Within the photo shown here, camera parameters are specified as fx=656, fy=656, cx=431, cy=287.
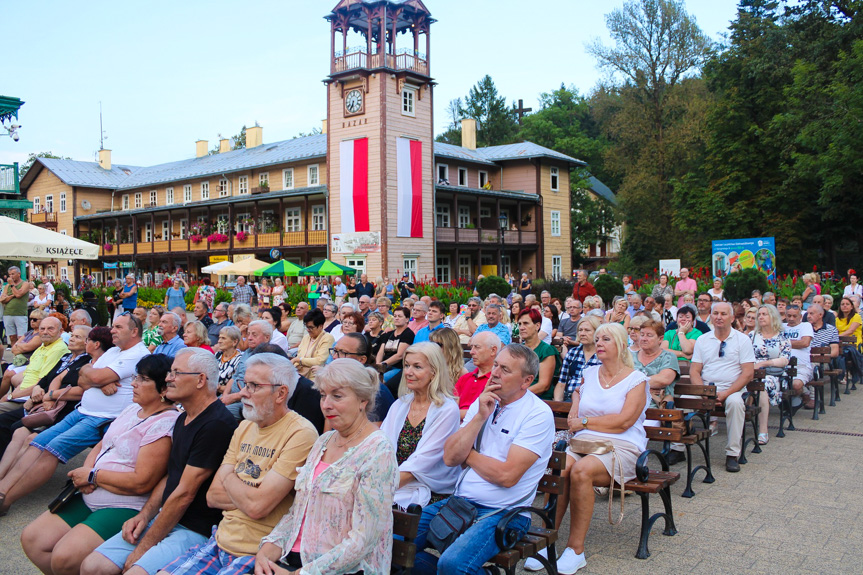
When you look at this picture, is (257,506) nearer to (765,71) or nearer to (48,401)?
(48,401)

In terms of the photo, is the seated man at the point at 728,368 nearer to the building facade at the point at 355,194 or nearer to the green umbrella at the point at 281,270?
the green umbrella at the point at 281,270

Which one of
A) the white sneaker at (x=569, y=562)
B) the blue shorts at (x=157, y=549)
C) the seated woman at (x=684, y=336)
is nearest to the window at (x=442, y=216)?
the seated woman at (x=684, y=336)

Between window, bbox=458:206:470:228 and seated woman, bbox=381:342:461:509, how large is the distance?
38.3 meters

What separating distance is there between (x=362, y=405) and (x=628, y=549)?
105 inches

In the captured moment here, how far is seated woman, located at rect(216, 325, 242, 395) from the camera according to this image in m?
6.82

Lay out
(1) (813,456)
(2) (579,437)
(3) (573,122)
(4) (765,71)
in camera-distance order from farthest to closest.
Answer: (3) (573,122), (4) (765,71), (1) (813,456), (2) (579,437)

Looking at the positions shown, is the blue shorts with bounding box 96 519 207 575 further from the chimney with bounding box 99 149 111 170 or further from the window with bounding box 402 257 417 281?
the chimney with bounding box 99 149 111 170

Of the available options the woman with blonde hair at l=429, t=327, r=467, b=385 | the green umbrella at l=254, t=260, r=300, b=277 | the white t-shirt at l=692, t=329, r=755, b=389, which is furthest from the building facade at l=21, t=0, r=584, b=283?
the woman with blonde hair at l=429, t=327, r=467, b=385

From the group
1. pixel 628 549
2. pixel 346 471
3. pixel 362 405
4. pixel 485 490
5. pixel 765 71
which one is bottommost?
pixel 628 549

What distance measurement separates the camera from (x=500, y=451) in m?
3.96

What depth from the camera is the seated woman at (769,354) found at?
7.59 meters

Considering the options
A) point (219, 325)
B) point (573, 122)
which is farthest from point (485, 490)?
point (573, 122)

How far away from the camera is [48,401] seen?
20.4ft

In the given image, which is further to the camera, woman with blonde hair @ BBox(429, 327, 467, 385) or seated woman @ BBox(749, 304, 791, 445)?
seated woman @ BBox(749, 304, 791, 445)
